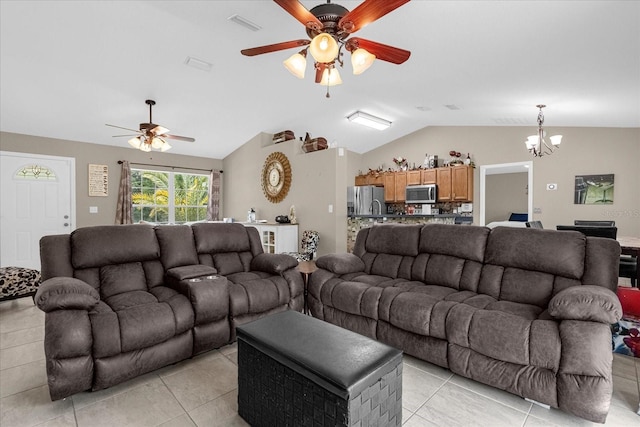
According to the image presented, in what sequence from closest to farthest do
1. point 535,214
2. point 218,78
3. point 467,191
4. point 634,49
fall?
point 634,49 < point 218,78 < point 535,214 < point 467,191

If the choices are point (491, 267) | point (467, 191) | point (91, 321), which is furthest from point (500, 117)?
point (91, 321)

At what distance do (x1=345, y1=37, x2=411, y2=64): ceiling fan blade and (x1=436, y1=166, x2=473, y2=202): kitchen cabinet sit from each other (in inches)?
178

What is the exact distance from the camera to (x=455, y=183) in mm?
6305

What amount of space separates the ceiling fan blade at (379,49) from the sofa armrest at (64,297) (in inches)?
95.2

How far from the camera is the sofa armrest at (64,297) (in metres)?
1.72

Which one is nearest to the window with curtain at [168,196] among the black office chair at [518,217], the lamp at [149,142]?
the lamp at [149,142]

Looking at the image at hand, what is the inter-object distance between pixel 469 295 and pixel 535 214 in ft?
14.7

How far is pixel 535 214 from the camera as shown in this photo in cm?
572

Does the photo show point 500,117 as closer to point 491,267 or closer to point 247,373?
point 491,267

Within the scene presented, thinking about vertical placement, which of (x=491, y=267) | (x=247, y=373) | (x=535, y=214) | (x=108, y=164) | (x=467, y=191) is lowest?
(x=247, y=373)

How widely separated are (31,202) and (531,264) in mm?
6927

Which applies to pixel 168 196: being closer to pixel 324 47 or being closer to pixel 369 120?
pixel 369 120

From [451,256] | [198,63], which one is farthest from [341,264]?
[198,63]

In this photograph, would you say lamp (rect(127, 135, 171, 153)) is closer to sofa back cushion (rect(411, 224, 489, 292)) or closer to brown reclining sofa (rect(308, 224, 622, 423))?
brown reclining sofa (rect(308, 224, 622, 423))
